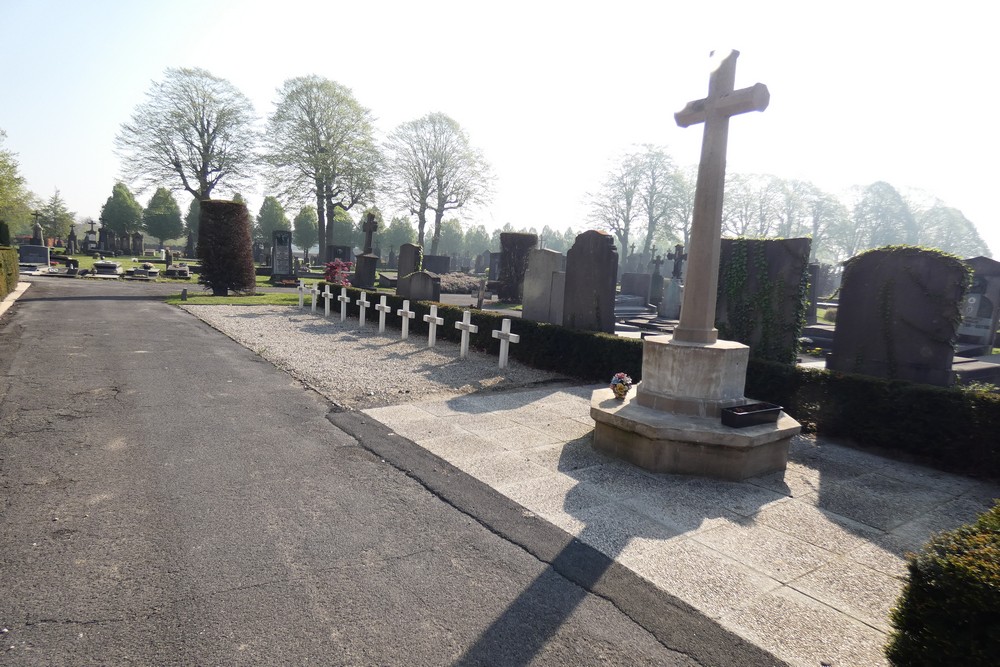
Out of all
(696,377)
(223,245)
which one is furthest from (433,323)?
(223,245)

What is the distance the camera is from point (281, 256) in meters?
31.2

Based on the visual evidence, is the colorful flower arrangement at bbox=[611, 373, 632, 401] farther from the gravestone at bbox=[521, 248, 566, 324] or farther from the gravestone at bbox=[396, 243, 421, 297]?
the gravestone at bbox=[396, 243, 421, 297]

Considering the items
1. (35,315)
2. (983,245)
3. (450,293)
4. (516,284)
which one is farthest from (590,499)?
(983,245)

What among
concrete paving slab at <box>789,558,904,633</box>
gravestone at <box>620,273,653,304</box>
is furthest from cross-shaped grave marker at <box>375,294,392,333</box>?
gravestone at <box>620,273,653,304</box>

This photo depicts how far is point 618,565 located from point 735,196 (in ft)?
207

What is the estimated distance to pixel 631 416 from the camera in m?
5.53

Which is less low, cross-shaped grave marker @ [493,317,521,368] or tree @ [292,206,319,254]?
tree @ [292,206,319,254]

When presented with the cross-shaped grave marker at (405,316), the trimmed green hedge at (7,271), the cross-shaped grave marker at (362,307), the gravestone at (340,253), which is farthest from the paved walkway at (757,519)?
the gravestone at (340,253)

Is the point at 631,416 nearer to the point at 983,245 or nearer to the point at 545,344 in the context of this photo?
the point at 545,344

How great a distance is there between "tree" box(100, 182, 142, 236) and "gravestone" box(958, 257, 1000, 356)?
67.1 m

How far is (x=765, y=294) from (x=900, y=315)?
71.1 inches

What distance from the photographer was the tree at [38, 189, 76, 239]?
60875 mm

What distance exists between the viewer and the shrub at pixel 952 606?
2.01m

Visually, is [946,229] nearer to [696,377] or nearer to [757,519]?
[696,377]
